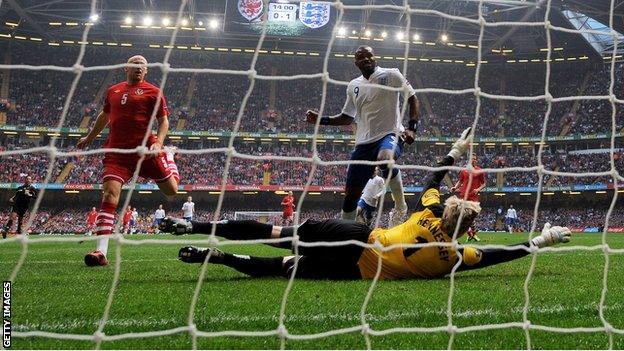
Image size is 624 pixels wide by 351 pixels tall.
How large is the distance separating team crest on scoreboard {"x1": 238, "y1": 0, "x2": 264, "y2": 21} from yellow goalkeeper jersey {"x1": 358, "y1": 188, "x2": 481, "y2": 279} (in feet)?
98.4

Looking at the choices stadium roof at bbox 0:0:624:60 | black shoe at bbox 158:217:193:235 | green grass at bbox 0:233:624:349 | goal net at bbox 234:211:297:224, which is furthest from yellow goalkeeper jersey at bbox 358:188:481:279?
stadium roof at bbox 0:0:624:60

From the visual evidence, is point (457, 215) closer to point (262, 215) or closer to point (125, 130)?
point (125, 130)

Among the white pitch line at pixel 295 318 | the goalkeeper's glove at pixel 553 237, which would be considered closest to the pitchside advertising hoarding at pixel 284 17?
the goalkeeper's glove at pixel 553 237

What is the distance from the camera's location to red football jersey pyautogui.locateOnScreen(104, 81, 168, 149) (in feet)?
17.2

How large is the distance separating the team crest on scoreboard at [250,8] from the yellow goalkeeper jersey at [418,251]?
2998cm

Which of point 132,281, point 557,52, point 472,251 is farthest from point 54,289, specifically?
point 557,52

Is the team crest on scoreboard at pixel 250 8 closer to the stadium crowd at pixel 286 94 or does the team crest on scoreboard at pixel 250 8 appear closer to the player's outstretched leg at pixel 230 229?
the stadium crowd at pixel 286 94

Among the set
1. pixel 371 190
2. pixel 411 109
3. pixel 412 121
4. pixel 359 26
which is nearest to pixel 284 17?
pixel 359 26

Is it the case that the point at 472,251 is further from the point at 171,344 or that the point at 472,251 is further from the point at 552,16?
the point at 552,16

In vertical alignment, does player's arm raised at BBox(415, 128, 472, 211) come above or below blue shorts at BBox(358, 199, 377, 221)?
above

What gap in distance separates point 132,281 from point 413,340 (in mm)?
2857

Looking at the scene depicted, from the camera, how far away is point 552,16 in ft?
111

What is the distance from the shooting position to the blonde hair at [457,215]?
12.1 feet

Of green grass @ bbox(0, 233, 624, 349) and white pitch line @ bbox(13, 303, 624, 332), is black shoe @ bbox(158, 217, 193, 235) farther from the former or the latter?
white pitch line @ bbox(13, 303, 624, 332)
